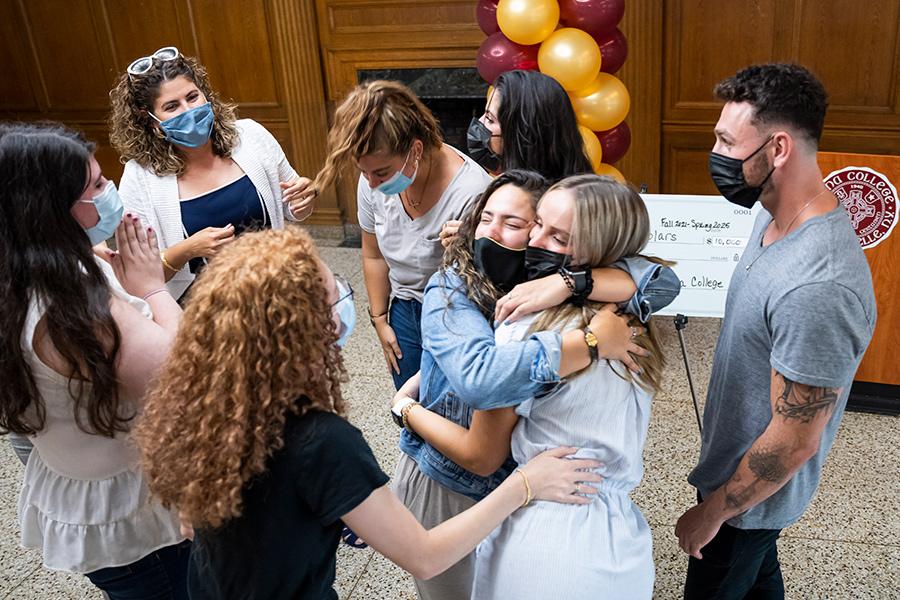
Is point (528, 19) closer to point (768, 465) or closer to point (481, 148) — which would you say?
point (481, 148)

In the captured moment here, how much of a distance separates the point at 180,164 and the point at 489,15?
6.43ft

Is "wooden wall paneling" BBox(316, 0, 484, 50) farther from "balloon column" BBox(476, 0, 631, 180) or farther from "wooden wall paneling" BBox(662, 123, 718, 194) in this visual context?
"wooden wall paneling" BBox(662, 123, 718, 194)

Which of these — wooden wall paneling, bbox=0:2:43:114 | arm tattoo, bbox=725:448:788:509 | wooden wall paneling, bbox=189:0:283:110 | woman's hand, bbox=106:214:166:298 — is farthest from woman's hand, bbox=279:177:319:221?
wooden wall paneling, bbox=0:2:43:114

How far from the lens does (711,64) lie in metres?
4.56

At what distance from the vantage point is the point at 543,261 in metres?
1.52

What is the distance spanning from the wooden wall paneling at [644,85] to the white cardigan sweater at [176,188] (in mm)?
2713

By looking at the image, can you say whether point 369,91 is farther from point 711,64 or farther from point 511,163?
point 711,64

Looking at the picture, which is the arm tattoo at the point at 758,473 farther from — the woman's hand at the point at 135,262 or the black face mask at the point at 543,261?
the woman's hand at the point at 135,262

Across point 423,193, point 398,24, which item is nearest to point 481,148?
point 423,193

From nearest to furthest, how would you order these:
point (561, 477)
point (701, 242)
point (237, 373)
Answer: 1. point (237, 373)
2. point (561, 477)
3. point (701, 242)

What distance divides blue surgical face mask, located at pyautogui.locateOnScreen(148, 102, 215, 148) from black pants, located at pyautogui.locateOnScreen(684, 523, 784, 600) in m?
1.84

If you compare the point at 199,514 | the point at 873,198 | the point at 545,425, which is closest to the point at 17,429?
the point at 199,514

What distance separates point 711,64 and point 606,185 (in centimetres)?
350

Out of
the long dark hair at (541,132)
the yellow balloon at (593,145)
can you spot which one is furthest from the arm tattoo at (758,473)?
the yellow balloon at (593,145)
